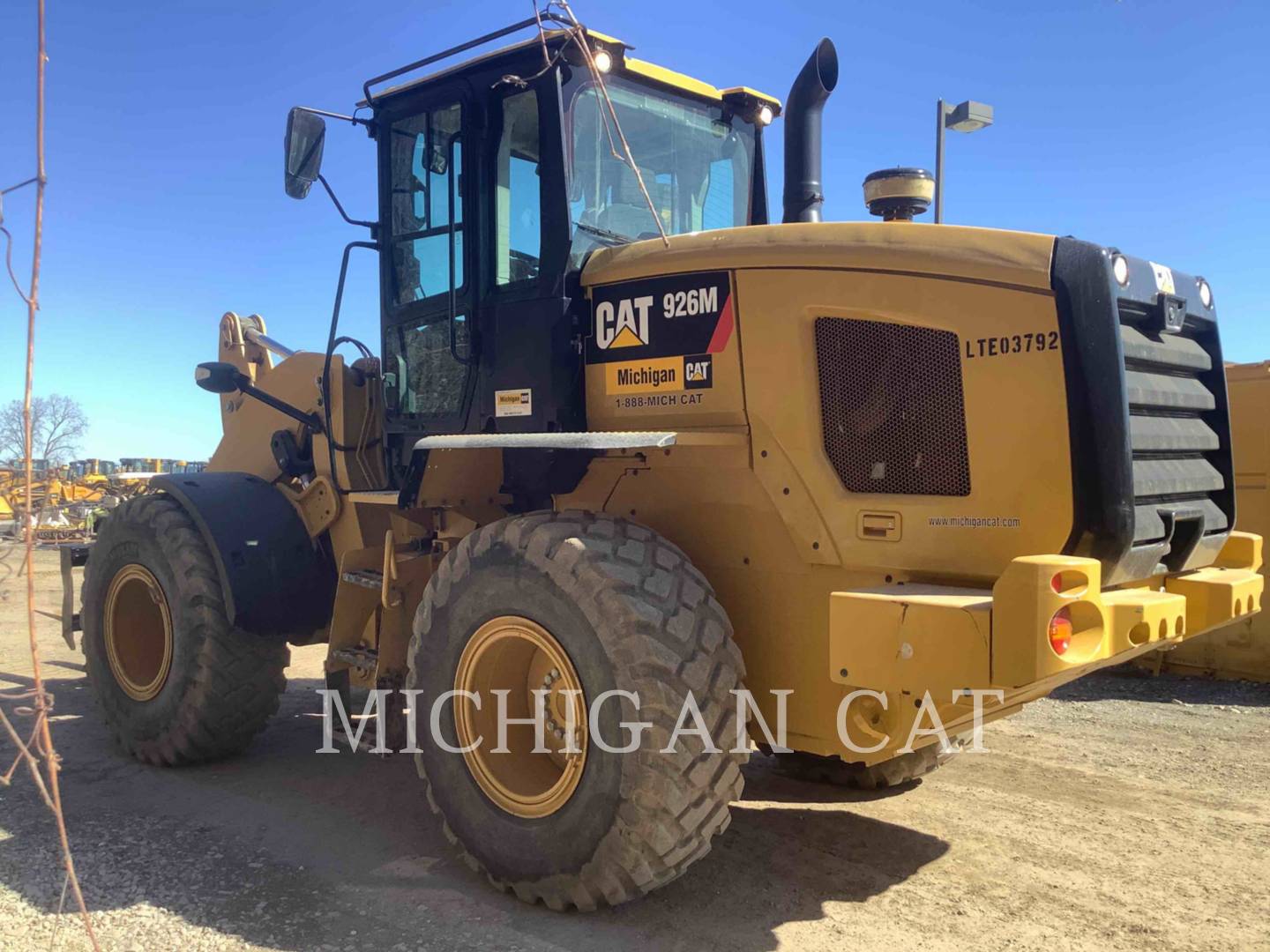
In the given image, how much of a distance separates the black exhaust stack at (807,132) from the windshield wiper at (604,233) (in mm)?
881

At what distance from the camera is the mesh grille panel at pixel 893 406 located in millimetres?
3412

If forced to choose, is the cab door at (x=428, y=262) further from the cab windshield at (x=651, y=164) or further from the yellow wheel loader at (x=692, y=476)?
the cab windshield at (x=651, y=164)

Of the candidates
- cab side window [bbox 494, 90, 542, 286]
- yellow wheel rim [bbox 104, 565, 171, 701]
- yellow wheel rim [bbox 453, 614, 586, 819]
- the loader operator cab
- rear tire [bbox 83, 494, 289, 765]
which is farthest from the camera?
yellow wheel rim [bbox 104, 565, 171, 701]

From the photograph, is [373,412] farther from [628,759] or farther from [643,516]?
[628,759]

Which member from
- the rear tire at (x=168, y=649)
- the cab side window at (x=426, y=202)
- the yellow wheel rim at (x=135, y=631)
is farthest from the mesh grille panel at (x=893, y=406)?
the yellow wheel rim at (x=135, y=631)

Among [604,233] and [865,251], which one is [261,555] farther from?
[865,251]

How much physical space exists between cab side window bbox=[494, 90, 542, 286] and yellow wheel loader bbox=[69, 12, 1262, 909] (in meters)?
0.02

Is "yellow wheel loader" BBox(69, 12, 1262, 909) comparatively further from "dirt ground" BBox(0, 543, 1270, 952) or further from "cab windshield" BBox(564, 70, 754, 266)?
"dirt ground" BBox(0, 543, 1270, 952)

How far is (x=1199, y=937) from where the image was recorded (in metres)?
3.47

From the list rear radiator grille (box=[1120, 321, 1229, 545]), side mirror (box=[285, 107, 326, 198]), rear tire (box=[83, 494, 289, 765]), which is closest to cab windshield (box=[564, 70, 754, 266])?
side mirror (box=[285, 107, 326, 198])

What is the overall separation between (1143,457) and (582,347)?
2.17 m

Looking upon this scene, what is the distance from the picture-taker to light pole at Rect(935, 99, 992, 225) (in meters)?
8.37

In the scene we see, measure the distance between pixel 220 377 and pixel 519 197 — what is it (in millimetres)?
2393

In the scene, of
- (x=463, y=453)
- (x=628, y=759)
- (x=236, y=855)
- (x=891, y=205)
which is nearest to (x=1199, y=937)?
(x=628, y=759)
